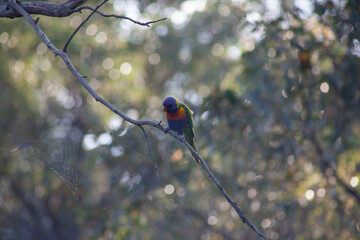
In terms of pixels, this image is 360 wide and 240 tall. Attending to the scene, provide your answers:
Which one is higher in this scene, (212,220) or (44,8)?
(44,8)

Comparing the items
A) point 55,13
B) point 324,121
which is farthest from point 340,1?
point 55,13

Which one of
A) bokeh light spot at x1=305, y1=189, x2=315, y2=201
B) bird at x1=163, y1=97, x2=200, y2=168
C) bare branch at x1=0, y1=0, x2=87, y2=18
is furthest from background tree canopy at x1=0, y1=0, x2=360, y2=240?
bare branch at x1=0, y1=0, x2=87, y2=18

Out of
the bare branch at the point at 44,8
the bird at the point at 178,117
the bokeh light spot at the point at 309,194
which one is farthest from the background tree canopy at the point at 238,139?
the bare branch at the point at 44,8

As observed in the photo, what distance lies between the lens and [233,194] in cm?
615

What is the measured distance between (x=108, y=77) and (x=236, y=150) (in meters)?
4.41

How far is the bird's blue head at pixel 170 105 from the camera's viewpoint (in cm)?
455

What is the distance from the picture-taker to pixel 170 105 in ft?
15.0

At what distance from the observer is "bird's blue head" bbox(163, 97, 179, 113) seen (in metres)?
4.55

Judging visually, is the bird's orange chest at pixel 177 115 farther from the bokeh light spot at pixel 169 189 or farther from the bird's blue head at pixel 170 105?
the bokeh light spot at pixel 169 189

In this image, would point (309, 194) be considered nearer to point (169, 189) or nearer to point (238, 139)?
point (238, 139)

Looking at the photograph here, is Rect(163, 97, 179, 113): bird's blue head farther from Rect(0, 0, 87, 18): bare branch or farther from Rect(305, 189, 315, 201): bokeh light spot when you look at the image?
Rect(305, 189, 315, 201): bokeh light spot

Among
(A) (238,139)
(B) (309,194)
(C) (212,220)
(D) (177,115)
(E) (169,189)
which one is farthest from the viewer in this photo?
(C) (212,220)

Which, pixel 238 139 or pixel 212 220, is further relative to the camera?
pixel 212 220

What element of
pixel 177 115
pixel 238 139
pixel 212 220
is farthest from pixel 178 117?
pixel 212 220
